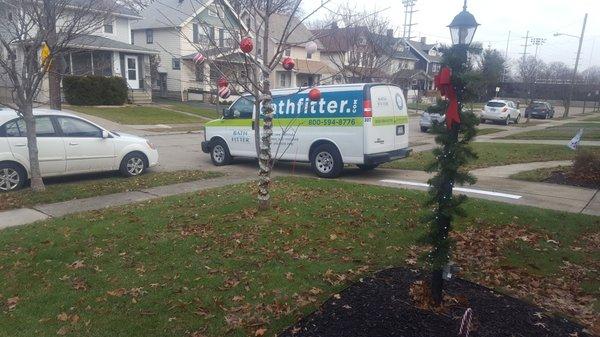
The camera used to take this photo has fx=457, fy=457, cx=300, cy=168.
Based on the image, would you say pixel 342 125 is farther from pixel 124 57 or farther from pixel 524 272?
pixel 124 57

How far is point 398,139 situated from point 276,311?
7.53 m

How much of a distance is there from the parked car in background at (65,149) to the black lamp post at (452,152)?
335 inches

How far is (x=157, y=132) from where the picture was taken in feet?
71.1

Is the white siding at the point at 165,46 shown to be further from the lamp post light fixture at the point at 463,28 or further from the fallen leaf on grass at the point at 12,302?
the lamp post light fixture at the point at 463,28

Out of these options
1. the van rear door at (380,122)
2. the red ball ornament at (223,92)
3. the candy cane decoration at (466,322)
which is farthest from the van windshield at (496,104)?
the candy cane decoration at (466,322)

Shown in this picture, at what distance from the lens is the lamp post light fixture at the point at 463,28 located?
357cm

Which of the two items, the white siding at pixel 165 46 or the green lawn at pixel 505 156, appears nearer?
the green lawn at pixel 505 156

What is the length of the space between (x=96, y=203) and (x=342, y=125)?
17.6ft

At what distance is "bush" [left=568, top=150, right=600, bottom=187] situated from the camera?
930cm

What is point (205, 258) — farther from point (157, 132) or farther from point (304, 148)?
point (157, 132)

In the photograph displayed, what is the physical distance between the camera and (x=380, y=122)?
404 inches

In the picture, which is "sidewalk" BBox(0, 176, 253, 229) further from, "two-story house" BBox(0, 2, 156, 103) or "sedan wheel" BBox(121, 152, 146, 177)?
"two-story house" BBox(0, 2, 156, 103)

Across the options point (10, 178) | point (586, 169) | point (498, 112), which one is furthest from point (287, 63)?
point (498, 112)

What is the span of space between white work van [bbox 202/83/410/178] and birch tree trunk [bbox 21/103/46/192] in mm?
4055
